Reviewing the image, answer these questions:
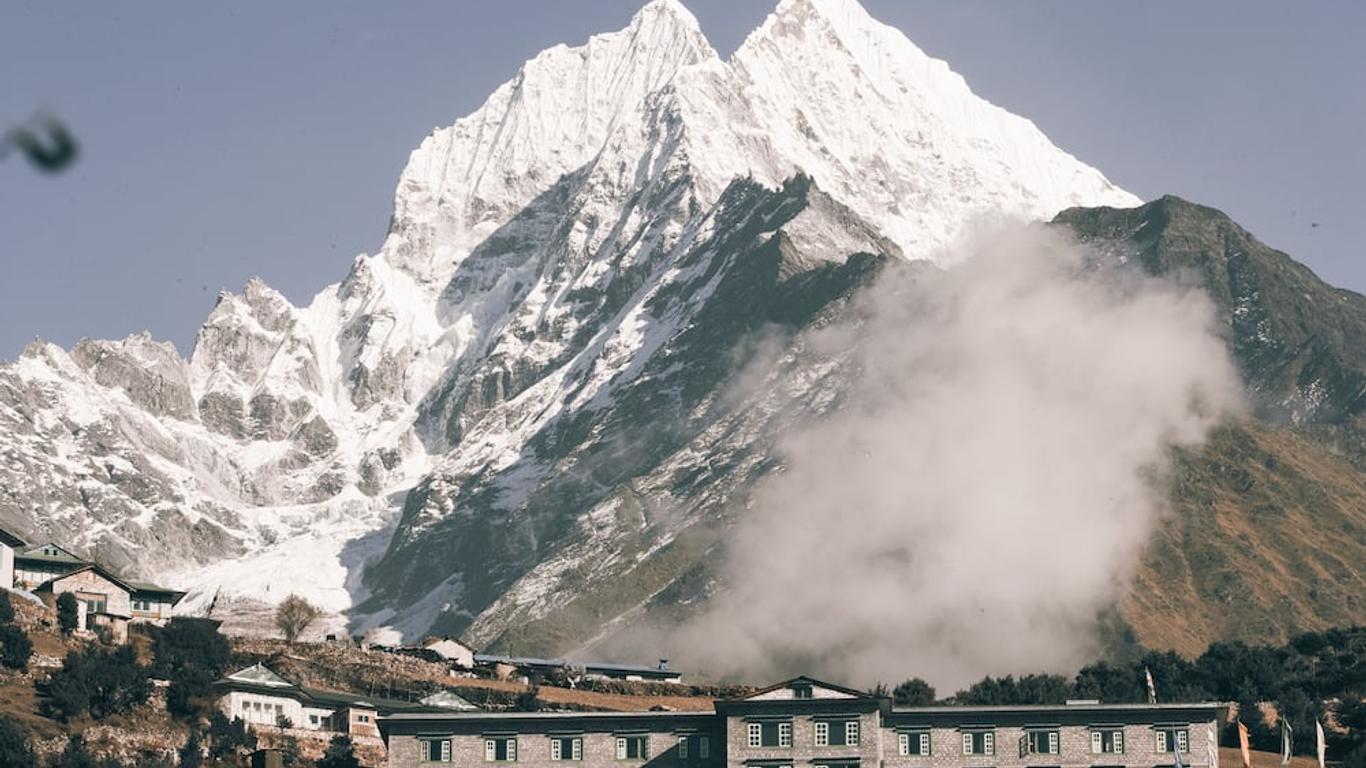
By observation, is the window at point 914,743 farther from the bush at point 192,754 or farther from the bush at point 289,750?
the bush at point 192,754

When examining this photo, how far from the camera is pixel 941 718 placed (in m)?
166

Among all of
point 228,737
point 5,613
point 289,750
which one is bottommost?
point 289,750

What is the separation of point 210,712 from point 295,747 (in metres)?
7.62

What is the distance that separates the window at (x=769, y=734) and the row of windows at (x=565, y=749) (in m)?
4.34

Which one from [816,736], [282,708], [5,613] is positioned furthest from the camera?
[5,613]

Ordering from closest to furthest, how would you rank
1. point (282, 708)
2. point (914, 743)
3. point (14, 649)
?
1. point (914, 743)
2. point (14, 649)
3. point (282, 708)

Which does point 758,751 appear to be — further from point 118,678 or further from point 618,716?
point 118,678

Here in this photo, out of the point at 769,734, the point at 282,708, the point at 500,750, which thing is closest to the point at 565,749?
the point at 500,750

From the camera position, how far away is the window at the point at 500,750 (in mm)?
167500

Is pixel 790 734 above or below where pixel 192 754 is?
below

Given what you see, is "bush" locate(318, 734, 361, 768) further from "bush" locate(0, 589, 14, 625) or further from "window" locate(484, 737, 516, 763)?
"bush" locate(0, 589, 14, 625)

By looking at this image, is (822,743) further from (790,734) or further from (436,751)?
A: (436,751)

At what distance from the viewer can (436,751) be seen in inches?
6619

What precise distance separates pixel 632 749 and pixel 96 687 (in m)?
46.3
